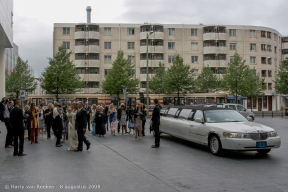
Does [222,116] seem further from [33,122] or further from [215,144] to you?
[33,122]

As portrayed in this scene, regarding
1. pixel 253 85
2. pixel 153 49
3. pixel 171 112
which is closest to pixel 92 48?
pixel 153 49

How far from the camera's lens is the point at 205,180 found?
22.7 ft

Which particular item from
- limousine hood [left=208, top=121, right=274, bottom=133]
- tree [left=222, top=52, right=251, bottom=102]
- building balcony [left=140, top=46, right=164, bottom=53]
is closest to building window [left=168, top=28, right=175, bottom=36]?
building balcony [left=140, top=46, right=164, bottom=53]

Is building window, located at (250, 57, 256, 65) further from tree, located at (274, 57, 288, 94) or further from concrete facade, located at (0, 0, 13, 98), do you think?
concrete facade, located at (0, 0, 13, 98)

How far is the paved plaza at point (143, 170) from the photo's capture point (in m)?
6.44

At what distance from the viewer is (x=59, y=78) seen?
43500 mm

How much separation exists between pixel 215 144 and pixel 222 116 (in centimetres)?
143

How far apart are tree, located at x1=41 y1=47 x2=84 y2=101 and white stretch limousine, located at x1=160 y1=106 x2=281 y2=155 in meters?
32.1

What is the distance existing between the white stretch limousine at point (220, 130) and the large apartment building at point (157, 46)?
43661mm

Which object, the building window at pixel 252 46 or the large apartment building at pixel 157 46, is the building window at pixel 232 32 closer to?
the large apartment building at pixel 157 46

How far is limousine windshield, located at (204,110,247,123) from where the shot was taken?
11094 millimetres

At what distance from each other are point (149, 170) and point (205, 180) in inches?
62.5

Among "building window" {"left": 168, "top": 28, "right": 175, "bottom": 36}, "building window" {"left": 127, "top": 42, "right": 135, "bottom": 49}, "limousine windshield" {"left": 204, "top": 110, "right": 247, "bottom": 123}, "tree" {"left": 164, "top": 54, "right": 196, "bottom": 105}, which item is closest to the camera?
"limousine windshield" {"left": 204, "top": 110, "right": 247, "bottom": 123}

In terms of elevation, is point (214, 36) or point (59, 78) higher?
point (214, 36)
